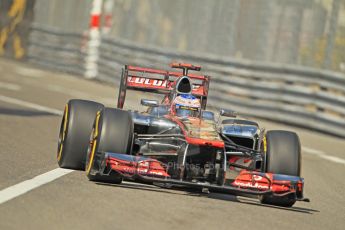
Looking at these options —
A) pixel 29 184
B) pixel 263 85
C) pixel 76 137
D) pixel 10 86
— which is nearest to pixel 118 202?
pixel 29 184

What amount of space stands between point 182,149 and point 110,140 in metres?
0.67

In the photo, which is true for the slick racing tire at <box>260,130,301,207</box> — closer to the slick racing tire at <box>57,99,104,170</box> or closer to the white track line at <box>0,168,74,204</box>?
the slick racing tire at <box>57,99,104,170</box>

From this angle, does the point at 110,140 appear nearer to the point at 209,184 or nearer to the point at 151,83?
the point at 209,184

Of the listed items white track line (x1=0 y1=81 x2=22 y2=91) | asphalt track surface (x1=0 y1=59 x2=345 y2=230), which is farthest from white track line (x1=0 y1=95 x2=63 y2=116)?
asphalt track surface (x1=0 y1=59 x2=345 y2=230)

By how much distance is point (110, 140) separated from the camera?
9.75 m

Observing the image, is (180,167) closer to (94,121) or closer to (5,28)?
(94,121)

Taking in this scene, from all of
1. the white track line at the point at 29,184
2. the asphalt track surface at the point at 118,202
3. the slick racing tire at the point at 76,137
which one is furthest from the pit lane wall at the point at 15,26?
the white track line at the point at 29,184

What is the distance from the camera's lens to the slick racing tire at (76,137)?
10.5m

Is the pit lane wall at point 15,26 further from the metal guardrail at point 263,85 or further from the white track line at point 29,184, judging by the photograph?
the white track line at point 29,184

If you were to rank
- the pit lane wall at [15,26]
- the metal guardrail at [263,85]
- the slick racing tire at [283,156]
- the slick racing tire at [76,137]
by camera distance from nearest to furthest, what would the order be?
the slick racing tire at [283,156], the slick racing tire at [76,137], the metal guardrail at [263,85], the pit lane wall at [15,26]

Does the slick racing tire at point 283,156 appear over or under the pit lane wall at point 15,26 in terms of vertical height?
over

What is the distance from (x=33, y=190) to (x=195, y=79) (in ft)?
13.2

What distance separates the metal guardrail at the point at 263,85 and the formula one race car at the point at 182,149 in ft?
31.9

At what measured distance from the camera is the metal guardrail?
20.9 metres
